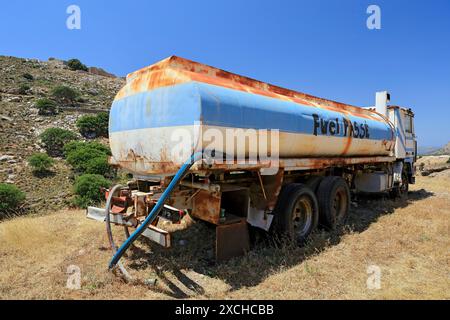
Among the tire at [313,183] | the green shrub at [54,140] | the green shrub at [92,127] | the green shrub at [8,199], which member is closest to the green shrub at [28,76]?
the green shrub at [92,127]

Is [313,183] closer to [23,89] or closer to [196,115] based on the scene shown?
[196,115]

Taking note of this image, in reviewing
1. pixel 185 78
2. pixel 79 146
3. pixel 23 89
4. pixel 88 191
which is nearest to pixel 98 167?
pixel 88 191

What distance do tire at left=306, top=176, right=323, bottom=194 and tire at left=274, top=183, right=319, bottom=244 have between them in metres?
0.53

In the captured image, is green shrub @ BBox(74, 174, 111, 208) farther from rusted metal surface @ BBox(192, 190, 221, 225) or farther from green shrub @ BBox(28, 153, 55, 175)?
rusted metal surface @ BBox(192, 190, 221, 225)

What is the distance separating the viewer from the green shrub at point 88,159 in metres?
17.6

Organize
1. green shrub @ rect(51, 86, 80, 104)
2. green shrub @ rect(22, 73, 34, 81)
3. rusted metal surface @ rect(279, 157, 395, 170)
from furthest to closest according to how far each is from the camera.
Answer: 1. green shrub @ rect(22, 73, 34, 81)
2. green shrub @ rect(51, 86, 80, 104)
3. rusted metal surface @ rect(279, 157, 395, 170)

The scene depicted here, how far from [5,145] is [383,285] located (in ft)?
73.4

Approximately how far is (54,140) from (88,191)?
373 inches

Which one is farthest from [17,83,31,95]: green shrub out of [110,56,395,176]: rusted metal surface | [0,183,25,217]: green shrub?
[110,56,395,176]: rusted metal surface

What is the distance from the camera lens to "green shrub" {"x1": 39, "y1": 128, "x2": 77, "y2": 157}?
21.0 m

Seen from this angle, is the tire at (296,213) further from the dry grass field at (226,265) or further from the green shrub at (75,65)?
the green shrub at (75,65)

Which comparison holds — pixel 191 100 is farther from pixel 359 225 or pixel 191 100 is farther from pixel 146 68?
pixel 359 225
